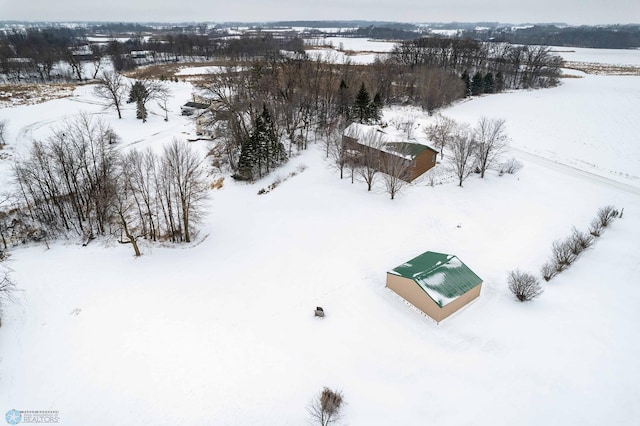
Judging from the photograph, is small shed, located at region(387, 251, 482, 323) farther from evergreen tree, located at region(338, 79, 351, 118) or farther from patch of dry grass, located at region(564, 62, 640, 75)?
patch of dry grass, located at region(564, 62, 640, 75)

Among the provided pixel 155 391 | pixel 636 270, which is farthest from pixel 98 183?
pixel 636 270

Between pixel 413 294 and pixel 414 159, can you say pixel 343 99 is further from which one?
pixel 413 294

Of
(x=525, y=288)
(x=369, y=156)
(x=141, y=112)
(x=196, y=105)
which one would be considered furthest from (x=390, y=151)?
(x=141, y=112)

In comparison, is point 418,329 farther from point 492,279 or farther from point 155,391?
point 155,391

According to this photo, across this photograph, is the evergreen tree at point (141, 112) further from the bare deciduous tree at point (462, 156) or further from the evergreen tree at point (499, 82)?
the evergreen tree at point (499, 82)

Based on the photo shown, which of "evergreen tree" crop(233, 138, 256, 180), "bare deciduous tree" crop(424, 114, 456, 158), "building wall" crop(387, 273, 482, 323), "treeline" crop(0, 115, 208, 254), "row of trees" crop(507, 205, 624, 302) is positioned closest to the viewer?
"building wall" crop(387, 273, 482, 323)

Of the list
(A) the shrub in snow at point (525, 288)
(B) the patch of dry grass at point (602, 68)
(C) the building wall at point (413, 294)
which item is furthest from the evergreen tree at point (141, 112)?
(B) the patch of dry grass at point (602, 68)
